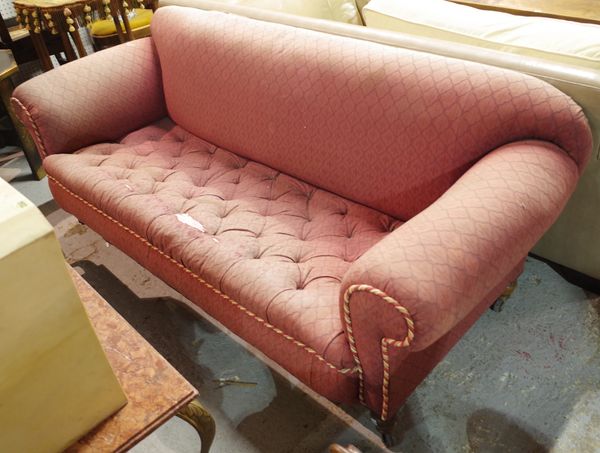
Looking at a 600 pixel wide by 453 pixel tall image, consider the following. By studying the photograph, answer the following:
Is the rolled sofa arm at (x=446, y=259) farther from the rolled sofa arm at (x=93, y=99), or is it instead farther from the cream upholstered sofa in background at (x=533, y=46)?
the rolled sofa arm at (x=93, y=99)

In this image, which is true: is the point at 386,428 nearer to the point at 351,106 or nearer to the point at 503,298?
the point at 503,298

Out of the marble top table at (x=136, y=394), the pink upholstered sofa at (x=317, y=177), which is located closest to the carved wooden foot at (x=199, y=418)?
the marble top table at (x=136, y=394)

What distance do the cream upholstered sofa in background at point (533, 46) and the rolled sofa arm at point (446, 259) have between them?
0.66 feet

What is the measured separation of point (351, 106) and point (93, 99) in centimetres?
94

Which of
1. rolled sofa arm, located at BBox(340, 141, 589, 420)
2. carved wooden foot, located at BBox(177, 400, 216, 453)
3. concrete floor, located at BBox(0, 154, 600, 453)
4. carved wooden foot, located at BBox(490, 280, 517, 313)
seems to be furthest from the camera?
carved wooden foot, located at BBox(490, 280, 517, 313)

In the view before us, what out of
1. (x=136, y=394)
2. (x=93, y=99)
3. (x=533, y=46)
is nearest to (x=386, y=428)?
(x=136, y=394)

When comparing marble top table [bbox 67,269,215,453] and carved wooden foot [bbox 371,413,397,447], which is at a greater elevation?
marble top table [bbox 67,269,215,453]

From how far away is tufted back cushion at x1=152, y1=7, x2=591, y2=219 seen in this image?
1156 mm

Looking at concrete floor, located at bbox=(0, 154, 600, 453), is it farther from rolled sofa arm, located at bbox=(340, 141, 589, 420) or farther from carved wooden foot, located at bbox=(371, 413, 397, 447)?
rolled sofa arm, located at bbox=(340, 141, 589, 420)

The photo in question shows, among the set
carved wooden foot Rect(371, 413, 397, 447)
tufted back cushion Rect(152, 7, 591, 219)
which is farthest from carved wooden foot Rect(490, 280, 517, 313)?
carved wooden foot Rect(371, 413, 397, 447)

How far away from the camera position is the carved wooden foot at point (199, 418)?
0.99m

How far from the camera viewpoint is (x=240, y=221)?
1.42 metres

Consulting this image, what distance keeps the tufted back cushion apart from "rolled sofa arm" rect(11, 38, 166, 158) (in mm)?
126

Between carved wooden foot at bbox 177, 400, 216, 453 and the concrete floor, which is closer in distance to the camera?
carved wooden foot at bbox 177, 400, 216, 453
